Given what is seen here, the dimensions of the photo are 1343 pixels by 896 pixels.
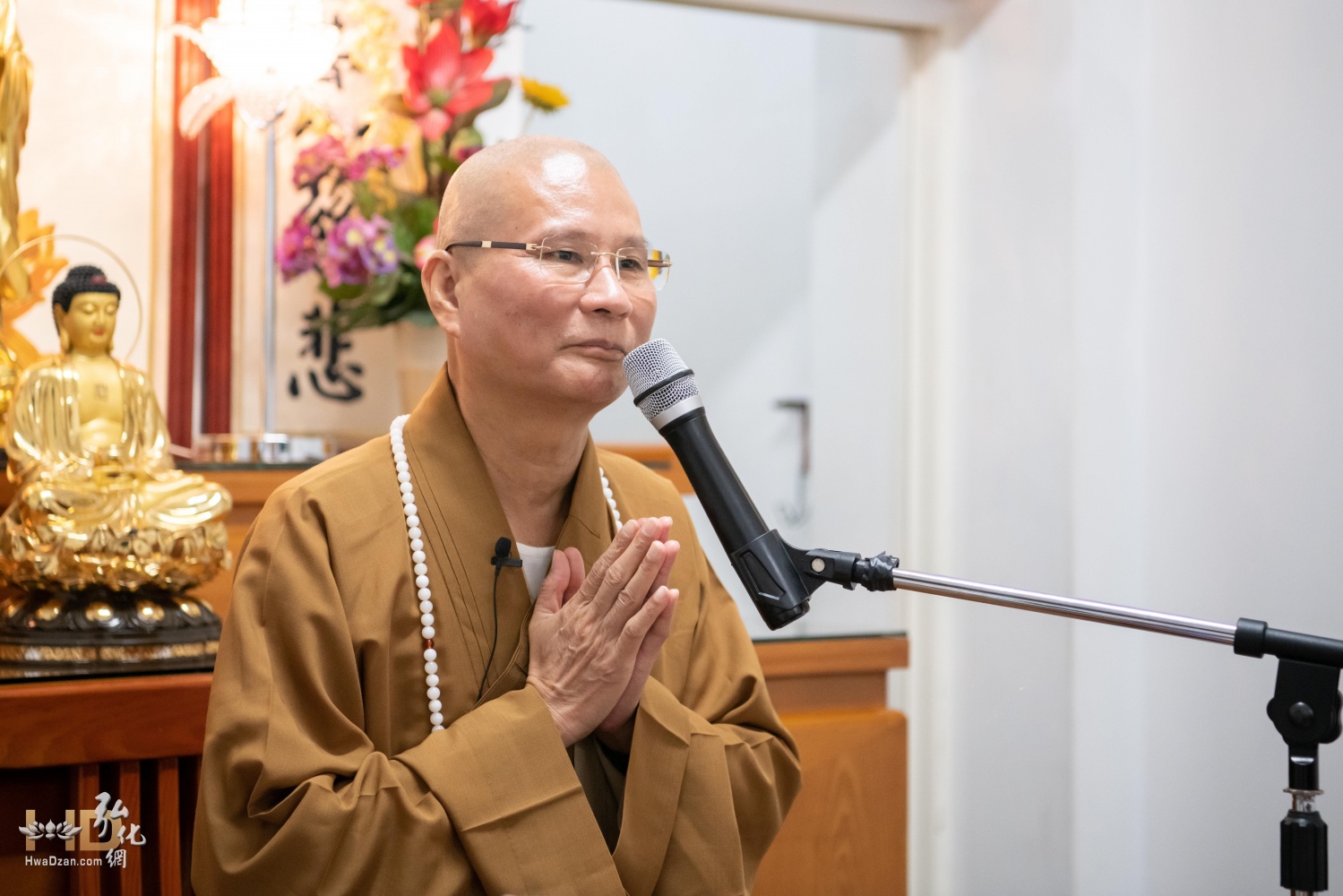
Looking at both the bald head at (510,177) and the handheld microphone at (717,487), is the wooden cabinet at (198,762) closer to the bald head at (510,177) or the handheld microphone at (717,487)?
the bald head at (510,177)

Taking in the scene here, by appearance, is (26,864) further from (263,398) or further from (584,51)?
(584,51)

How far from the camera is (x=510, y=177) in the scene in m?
1.31

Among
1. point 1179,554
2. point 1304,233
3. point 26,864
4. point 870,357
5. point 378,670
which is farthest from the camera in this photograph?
point 870,357

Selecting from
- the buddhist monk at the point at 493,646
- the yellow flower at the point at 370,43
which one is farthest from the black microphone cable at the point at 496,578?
the yellow flower at the point at 370,43

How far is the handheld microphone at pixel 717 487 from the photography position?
1.05 meters

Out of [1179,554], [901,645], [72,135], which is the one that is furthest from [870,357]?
[72,135]

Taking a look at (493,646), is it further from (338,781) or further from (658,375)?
(658,375)

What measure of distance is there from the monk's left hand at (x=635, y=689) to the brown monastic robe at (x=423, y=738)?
0.09ft

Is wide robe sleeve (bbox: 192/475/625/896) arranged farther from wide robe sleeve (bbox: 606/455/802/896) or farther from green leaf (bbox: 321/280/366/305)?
green leaf (bbox: 321/280/366/305)

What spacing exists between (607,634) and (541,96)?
61.8 inches

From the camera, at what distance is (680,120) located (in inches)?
168

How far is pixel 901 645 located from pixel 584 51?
8.73 ft

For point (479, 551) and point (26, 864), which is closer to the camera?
point (479, 551)

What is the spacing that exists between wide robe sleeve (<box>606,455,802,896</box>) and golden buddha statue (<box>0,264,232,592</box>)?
2.14 ft
